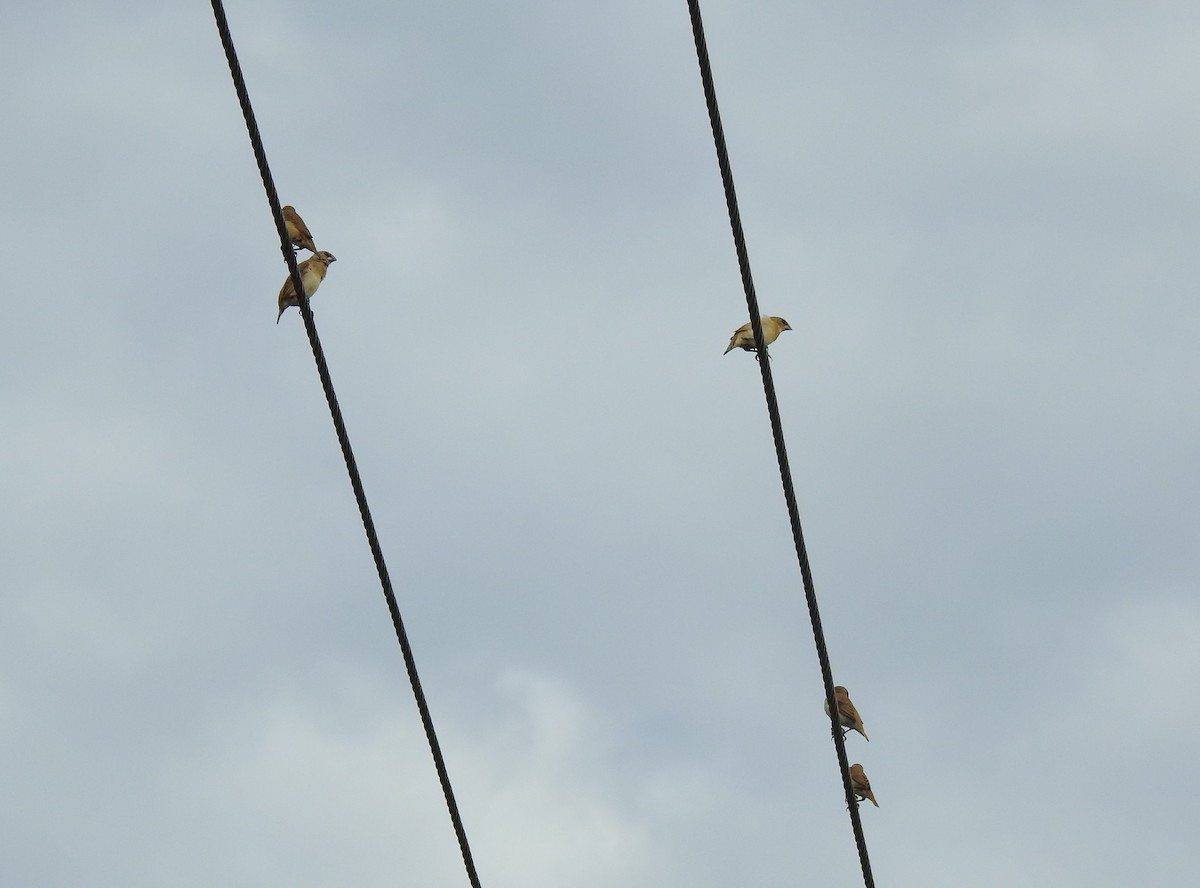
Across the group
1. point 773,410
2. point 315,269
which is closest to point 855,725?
point 315,269

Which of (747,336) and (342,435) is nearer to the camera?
(342,435)

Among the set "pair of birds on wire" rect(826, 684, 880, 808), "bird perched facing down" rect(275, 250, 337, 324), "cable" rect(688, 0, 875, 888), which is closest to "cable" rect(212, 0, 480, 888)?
"cable" rect(688, 0, 875, 888)

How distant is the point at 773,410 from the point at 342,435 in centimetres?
171

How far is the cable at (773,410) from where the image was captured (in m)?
5.68

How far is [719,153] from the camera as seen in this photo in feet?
19.2

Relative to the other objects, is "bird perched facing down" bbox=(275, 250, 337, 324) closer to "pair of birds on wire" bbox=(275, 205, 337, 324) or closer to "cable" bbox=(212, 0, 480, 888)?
"pair of birds on wire" bbox=(275, 205, 337, 324)

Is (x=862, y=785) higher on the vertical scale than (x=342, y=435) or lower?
higher

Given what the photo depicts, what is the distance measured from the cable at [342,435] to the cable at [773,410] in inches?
63.0

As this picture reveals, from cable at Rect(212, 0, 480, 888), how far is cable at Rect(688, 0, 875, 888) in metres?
1.60

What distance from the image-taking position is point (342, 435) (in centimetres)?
642

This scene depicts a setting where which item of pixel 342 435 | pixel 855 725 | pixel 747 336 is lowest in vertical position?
pixel 342 435

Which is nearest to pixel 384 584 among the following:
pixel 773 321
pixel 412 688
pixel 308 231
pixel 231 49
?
pixel 412 688

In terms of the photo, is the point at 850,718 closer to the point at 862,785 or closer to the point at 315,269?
the point at 862,785

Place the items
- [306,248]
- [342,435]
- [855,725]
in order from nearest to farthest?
[342,435] < [306,248] < [855,725]
